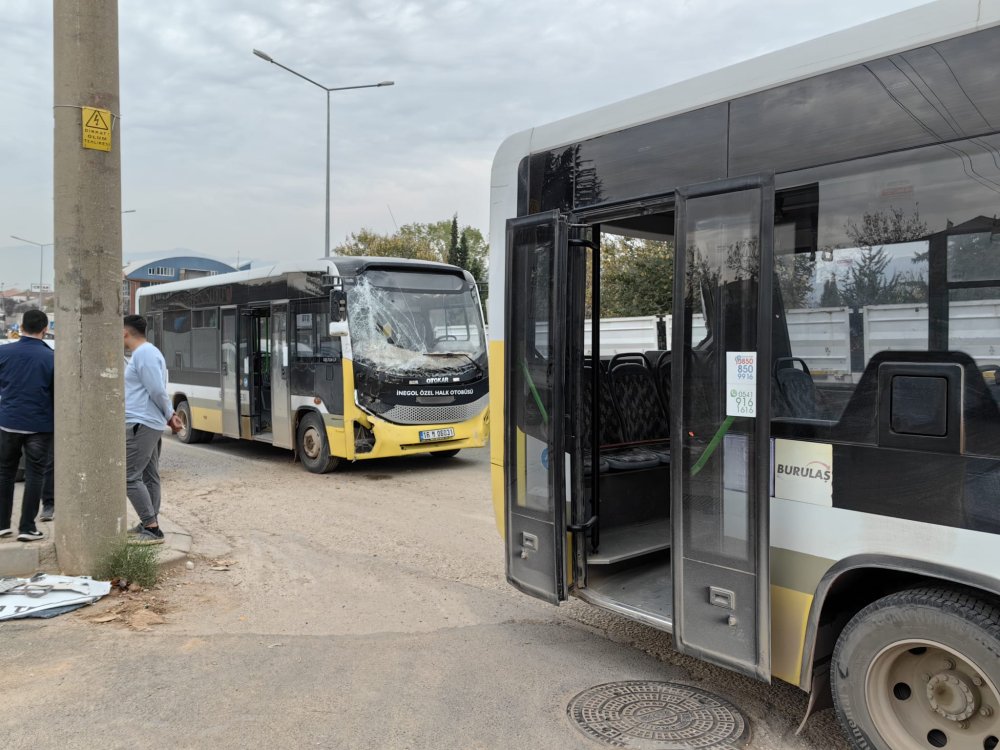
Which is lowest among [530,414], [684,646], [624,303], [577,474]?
[684,646]

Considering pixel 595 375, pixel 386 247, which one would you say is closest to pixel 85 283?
pixel 595 375

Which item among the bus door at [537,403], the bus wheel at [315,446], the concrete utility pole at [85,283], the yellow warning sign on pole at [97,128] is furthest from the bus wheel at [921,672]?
the bus wheel at [315,446]

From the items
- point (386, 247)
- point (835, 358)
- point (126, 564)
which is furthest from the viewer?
point (386, 247)

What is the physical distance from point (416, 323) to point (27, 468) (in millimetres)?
5568

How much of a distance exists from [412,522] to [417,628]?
2911mm

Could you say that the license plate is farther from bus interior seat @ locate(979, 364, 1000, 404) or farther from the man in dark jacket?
bus interior seat @ locate(979, 364, 1000, 404)

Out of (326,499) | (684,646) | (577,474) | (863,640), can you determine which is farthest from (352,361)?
(863,640)

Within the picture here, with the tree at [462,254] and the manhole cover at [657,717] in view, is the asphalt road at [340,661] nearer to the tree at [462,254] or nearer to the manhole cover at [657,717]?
the manhole cover at [657,717]

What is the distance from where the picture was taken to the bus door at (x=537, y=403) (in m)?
4.18

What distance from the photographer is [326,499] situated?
909 cm

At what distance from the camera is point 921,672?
3.07 m

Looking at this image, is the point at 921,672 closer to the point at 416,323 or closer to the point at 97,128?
the point at 97,128

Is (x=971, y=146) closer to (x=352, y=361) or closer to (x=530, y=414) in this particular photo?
(x=530, y=414)

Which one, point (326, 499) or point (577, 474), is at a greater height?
point (577, 474)
